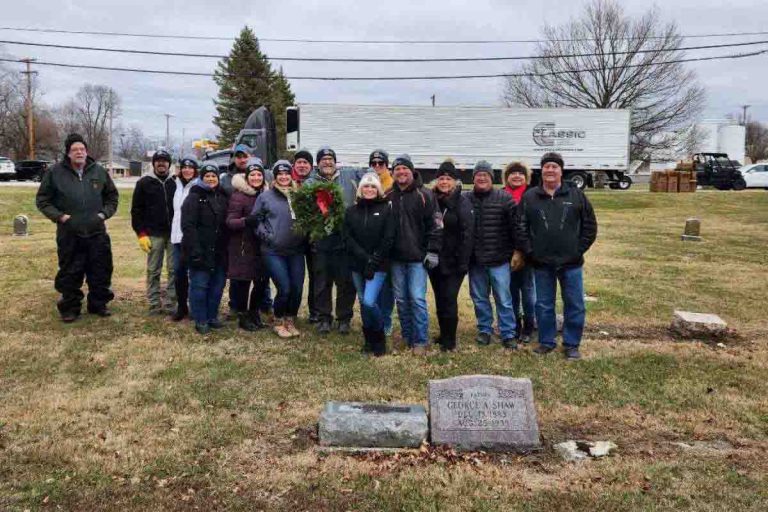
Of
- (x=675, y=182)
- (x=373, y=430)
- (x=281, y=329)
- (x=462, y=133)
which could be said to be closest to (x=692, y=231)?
(x=281, y=329)

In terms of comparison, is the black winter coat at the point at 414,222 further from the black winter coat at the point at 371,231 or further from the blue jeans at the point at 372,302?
the blue jeans at the point at 372,302

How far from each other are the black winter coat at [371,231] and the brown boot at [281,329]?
123 cm


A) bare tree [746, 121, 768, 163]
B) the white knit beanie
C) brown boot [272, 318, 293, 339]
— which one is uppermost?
bare tree [746, 121, 768, 163]

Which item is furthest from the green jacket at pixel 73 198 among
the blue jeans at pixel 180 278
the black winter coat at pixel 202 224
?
the black winter coat at pixel 202 224

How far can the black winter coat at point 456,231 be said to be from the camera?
222 inches

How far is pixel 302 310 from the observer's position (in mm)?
7570

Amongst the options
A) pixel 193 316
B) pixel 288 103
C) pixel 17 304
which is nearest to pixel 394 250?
pixel 193 316

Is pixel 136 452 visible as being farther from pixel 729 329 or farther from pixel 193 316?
pixel 729 329

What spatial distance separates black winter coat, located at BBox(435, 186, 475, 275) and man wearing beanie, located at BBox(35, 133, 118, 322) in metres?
3.63

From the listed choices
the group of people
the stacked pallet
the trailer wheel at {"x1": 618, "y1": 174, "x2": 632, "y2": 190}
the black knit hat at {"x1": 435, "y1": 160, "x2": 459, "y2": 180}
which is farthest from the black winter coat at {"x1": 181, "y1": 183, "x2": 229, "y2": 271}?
the trailer wheel at {"x1": 618, "y1": 174, "x2": 632, "y2": 190}

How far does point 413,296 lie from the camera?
5715 mm

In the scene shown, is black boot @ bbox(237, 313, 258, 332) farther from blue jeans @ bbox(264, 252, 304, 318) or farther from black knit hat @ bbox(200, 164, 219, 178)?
black knit hat @ bbox(200, 164, 219, 178)

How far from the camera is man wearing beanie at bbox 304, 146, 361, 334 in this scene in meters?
6.20

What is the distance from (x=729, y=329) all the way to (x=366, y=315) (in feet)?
13.6
